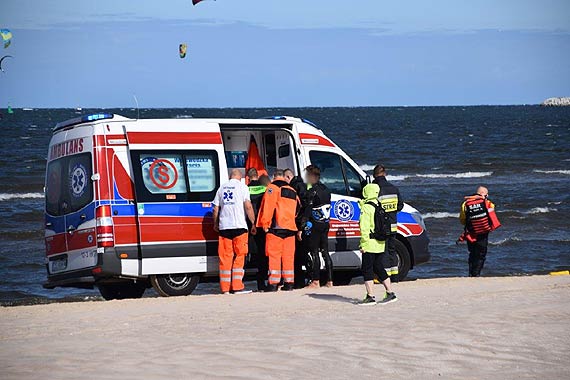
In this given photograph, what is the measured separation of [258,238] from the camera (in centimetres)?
1393

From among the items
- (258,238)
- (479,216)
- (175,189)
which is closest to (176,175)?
(175,189)

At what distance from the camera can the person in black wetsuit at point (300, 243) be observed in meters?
13.6

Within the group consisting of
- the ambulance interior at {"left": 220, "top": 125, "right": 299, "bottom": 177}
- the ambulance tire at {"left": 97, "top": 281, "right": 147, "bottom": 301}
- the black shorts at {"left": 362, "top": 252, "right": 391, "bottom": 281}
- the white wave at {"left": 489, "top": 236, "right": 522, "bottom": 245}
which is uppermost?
the ambulance interior at {"left": 220, "top": 125, "right": 299, "bottom": 177}

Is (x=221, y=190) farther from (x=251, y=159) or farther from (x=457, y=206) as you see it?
(x=457, y=206)

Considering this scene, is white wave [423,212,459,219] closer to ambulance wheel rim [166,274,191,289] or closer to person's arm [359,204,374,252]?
ambulance wheel rim [166,274,191,289]

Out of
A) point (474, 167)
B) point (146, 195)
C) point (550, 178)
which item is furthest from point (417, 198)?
point (146, 195)

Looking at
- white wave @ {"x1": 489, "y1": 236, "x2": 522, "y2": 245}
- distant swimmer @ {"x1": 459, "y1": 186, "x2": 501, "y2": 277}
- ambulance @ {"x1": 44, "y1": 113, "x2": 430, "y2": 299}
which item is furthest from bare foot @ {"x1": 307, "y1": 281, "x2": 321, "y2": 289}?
white wave @ {"x1": 489, "y1": 236, "x2": 522, "y2": 245}

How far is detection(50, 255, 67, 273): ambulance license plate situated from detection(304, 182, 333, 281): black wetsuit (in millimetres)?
3249

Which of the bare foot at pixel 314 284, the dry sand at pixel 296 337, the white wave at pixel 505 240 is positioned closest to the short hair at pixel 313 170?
the bare foot at pixel 314 284

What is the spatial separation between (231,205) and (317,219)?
52.6 inches

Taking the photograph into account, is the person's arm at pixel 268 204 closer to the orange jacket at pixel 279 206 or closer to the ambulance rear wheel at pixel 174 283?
the orange jacket at pixel 279 206

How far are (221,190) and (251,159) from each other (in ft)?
6.69

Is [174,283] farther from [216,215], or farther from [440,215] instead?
[440,215]

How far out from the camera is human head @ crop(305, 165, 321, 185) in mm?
13508
